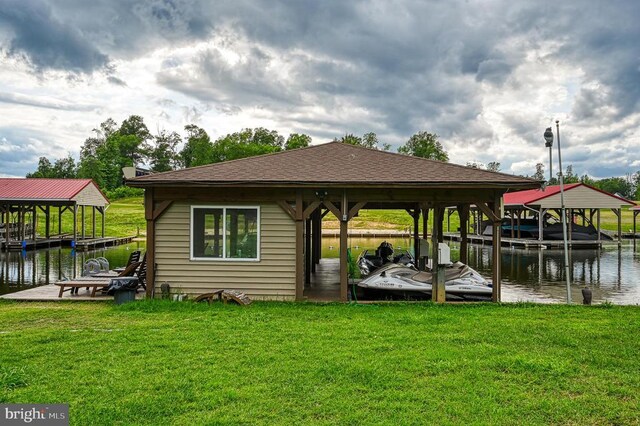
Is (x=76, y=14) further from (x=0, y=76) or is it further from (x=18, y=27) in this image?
(x=0, y=76)

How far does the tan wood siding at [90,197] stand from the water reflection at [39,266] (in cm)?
431

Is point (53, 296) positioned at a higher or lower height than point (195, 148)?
lower

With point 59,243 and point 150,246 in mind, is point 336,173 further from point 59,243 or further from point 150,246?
point 59,243

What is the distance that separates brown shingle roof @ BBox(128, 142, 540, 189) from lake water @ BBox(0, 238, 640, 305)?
3.58 m

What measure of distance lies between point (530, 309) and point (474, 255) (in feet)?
56.4

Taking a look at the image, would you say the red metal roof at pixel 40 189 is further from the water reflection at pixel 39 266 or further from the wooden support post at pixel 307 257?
the wooden support post at pixel 307 257

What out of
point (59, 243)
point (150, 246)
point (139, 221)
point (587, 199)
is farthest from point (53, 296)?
point (139, 221)

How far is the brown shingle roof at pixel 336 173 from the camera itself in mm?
9773

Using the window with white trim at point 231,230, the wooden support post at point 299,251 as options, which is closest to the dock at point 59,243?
the window with white trim at point 231,230

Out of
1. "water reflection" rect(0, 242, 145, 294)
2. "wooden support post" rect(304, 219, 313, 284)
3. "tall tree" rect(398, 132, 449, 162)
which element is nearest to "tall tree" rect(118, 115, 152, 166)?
"tall tree" rect(398, 132, 449, 162)

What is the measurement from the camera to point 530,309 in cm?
938

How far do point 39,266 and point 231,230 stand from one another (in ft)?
43.3

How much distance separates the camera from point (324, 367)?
17.5 ft

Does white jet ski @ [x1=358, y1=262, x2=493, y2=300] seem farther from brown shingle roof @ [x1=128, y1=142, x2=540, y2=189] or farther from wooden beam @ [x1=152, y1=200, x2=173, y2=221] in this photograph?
wooden beam @ [x1=152, y1=200, x2=173, y2=221]
